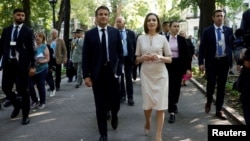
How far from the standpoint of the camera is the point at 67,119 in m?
8.46

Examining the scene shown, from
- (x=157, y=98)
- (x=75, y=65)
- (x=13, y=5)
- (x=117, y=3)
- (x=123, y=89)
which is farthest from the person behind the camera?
(x=117, y=3)

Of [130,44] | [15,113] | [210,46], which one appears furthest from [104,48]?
[130,44]

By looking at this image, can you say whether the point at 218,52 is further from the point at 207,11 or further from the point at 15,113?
the point at 207,11

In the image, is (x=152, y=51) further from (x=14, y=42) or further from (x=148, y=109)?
(x=14, y=42)

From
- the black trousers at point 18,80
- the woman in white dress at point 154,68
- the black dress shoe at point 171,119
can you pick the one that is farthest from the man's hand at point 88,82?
the black dress shoe at point 171,119

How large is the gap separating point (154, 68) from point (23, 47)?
2901mm

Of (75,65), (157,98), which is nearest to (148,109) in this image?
(157,98)

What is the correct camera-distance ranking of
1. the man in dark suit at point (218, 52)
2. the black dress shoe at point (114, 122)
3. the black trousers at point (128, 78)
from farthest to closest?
the black trousers at point (128, 78)
the man in dark suit at point (218, 52)
the black dress shoe at point (114, 122)

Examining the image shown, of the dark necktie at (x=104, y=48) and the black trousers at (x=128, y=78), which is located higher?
the dark necktie at (x=104, y=48)

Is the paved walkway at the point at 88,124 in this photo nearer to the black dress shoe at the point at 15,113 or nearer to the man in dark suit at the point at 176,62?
the black dress shoe at the point at 15,113

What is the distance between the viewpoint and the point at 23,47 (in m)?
7.92

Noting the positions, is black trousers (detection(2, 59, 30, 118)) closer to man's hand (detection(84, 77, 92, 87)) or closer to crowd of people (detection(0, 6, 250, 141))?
crowd of people (detection(0, 6, 250, 141))

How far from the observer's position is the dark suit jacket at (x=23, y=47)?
7.89 meters

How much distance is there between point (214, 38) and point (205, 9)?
7745 mm
